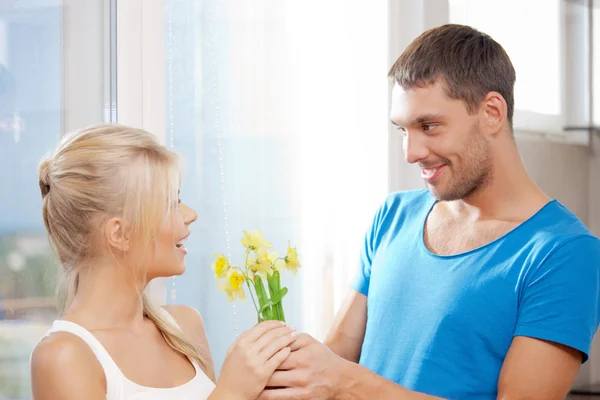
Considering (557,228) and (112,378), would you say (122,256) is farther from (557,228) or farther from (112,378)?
(557,228)

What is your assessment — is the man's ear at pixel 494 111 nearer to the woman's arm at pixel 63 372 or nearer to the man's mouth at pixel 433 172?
the man's mouth at pixel 433 172

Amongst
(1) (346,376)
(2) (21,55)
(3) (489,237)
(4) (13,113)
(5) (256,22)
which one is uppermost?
(5) (256,22)

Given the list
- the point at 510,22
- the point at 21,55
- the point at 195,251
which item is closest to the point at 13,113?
the point at 21,55

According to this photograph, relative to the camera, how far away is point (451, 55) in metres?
1.69

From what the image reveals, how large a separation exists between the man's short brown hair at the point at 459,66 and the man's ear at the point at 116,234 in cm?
67

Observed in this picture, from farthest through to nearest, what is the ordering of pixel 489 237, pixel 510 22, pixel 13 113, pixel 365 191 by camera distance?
pixel 510 22
pixel 365 191
pixel 489 237
pixel 13 113

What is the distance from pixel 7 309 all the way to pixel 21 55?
0.47 metres

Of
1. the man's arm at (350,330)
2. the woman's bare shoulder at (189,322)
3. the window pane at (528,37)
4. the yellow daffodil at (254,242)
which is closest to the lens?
the yellow daffodil at (254,242)

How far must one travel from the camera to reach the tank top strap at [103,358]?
134 centimetres

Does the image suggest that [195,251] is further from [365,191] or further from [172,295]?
[365,191]

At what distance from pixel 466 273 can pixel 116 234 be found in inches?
27.5

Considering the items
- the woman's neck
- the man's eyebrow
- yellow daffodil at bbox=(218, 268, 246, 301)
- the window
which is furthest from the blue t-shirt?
the window

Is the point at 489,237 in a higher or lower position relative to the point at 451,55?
lower

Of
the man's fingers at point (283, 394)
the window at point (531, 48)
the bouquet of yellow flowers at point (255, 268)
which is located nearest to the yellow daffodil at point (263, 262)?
the bouquet of yellow flowers at point (255, 268)
